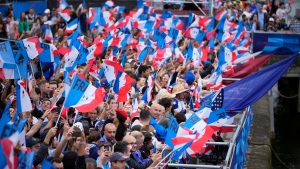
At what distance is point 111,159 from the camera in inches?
414

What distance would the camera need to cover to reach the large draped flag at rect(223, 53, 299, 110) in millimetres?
17469

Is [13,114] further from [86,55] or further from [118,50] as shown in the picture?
[118,50]

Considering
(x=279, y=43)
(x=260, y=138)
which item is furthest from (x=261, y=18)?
(x=260, y=138)

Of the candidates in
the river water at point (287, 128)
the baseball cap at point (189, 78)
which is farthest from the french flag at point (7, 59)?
the river water at point (287, 128)

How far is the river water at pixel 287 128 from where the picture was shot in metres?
23.7

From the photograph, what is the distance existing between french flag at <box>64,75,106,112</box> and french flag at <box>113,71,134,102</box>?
2.01 metres

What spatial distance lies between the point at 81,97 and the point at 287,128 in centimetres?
1743

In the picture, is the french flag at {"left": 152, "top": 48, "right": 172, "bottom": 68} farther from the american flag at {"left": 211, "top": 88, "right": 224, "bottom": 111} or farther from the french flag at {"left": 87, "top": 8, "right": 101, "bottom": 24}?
the french flag at {"left": 87, "top": 8, "right": 101, "bottom": 24}

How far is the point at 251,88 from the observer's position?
17.8 meters

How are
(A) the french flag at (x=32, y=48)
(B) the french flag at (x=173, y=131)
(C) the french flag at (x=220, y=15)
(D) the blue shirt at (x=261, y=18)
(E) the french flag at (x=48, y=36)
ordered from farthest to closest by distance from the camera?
(D) the blue shirt at (x=261, y=18) < (C) the french flag at (x=220, y=15) < (E) the french flag at (x=48, y=36) < (A) the french flag at (x=32, y=48) < (B) the french flag at (x=173, y=131)

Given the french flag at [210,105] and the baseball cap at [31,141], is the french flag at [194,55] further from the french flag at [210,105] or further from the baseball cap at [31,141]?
the baseball cap at [31,141]

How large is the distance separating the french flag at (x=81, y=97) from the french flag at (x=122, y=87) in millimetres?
2009

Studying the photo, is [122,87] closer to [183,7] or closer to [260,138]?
[260,138]

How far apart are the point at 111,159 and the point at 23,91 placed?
247 centimetres
